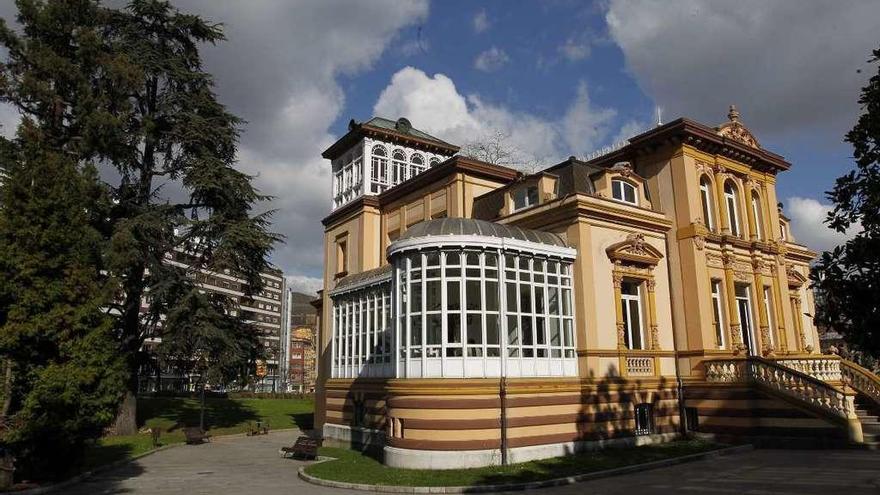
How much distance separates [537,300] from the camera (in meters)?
20.0

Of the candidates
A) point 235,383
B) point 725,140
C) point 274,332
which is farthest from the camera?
point 274,332

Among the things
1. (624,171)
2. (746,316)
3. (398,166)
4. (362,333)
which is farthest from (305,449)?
(746,316)

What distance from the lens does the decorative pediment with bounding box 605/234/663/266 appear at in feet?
70.9

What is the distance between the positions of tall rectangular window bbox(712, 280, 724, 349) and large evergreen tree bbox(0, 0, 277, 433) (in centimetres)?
1890

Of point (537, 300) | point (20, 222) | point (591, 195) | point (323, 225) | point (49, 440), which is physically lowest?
point (49, 440)

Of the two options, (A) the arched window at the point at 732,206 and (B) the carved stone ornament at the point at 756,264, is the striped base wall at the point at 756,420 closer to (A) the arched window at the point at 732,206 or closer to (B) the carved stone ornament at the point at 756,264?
(B) the carved stone ornament at the point at 756,264

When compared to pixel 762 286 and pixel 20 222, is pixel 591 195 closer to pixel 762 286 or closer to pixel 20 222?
pixel 762 286

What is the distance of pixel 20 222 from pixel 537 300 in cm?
1440

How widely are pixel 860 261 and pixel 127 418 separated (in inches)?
1118

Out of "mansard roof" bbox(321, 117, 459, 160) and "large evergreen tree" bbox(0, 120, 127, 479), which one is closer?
"large evergreen tree" bbox(0, 120, 127, 479)

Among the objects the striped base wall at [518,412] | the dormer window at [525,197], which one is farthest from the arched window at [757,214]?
the dormer window at [525,197]

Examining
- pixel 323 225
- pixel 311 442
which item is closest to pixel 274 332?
pixel 323 225

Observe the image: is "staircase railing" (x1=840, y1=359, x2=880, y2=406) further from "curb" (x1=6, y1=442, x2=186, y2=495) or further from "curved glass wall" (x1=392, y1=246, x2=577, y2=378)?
"curb" (x1=6, y1=442, x2=186, y2=495)

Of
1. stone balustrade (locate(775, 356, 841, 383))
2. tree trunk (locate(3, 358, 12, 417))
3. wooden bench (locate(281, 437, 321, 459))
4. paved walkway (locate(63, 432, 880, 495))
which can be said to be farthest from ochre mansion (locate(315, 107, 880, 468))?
tree trunk (locate(3, 358, 12, 417))
